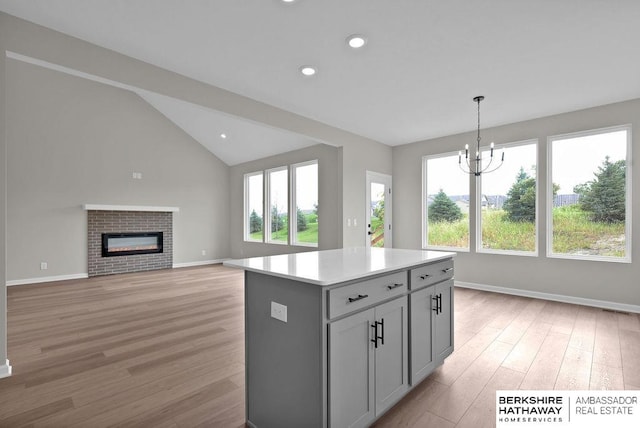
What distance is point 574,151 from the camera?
4.48 metres

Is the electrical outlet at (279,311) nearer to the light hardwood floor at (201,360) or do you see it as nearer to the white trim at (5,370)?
the light hardwood floor at (201,360)

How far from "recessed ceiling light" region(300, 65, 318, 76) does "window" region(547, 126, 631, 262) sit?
377 centimetres

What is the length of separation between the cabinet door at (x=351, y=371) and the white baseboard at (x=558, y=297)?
4.20 m

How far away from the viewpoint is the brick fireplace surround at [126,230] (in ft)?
21.1

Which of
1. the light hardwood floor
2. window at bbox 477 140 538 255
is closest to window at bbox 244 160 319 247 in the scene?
the light hardwood floor

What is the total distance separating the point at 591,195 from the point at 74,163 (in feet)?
29.2

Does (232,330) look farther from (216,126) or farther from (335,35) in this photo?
(216,126)

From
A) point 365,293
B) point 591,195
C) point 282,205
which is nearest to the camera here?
point 365,293

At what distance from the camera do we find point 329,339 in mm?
1528

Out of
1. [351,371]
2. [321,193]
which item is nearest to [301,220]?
[321,193]

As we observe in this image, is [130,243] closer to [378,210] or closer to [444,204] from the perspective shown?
[378,210]

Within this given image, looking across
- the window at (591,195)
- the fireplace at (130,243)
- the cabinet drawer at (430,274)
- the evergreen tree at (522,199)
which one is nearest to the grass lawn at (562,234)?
the window at (591,195)

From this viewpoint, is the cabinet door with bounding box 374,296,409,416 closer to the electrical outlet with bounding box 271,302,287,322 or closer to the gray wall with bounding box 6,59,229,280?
the electrical outlet with bounding box 271,302,287,322

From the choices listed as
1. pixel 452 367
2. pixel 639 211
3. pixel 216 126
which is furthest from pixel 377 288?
pixel 216 126
